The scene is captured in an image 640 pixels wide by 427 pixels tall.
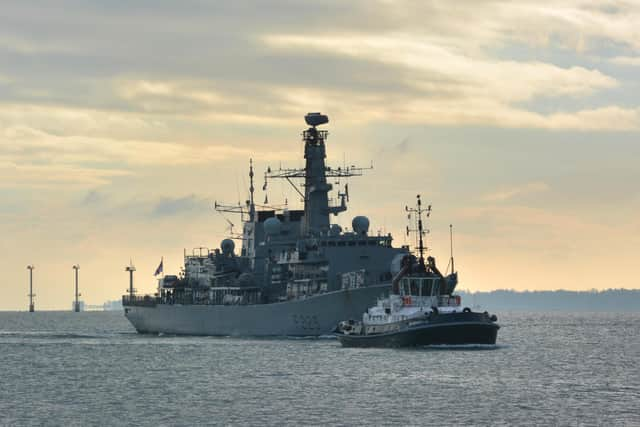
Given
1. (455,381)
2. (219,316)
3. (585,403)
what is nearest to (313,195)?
(219,316)

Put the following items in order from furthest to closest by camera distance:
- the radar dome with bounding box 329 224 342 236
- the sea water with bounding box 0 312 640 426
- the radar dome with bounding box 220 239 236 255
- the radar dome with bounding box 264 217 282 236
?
1. the radar dome with bounding box 220 239 236 255
2. the radar dome with bounding box 264 217 282 236
3. the radar dome with bounding box 329 224 342 236
4. the sea water with bounding box 0 312 640 426

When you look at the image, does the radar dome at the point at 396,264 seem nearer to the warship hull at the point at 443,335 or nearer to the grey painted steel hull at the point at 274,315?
the grey painted steel hull at the point at 274,315

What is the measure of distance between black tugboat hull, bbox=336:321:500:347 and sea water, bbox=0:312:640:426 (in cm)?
76

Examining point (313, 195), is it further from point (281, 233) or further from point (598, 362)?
point (598, 362)

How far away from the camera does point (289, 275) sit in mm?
103250

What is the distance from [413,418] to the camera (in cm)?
4847

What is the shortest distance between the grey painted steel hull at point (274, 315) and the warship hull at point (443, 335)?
1104 cm

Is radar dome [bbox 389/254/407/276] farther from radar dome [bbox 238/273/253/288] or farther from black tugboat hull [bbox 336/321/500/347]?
radar dome [bbox 238/273/253/288]

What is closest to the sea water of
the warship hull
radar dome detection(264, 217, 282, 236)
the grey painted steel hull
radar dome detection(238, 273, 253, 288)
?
the warship hull

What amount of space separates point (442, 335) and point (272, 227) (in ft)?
114

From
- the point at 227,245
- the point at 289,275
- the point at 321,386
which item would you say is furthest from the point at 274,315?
the point at 321,386

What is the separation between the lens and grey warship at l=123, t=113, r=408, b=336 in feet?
311

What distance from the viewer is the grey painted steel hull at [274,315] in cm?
9156

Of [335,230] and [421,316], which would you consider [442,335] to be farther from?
[335,230]
